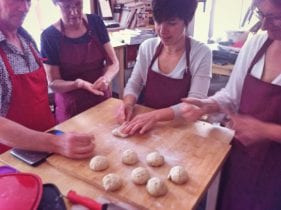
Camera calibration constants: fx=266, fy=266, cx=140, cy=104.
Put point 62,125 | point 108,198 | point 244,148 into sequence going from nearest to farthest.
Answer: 1. point 108,198
2. point 244,148
3. point 62,125

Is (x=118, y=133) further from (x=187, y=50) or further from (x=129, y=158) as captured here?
(x=187, y=50)

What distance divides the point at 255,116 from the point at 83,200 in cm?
68

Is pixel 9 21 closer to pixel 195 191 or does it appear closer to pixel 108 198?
pixel 108 198

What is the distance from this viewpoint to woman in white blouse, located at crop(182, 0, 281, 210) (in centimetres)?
92

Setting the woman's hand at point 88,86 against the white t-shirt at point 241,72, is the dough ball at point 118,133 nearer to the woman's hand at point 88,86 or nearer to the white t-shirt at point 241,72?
the woman's hand at point 88,86

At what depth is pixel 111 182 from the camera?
78 centimetres

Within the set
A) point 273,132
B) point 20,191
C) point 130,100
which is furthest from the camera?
point 130,100

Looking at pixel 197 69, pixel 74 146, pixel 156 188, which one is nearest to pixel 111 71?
pixel 197 69

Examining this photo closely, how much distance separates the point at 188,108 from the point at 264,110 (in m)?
0.30

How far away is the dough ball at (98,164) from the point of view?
0.87m

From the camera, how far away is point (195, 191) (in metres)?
0.79

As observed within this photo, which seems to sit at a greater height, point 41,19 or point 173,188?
point 41,19

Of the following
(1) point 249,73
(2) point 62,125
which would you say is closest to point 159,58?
(1) point 249,73

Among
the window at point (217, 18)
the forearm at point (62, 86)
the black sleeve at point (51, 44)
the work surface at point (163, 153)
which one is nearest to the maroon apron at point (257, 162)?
the work surface at point (163, 153)
